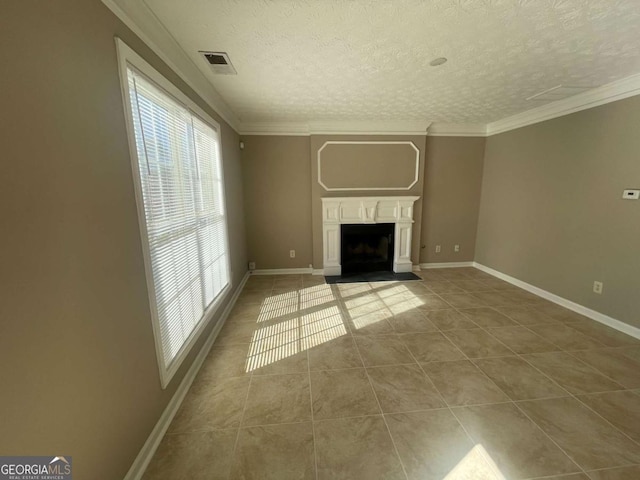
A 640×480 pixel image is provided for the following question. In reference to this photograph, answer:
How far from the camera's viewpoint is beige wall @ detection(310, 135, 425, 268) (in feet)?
13.1

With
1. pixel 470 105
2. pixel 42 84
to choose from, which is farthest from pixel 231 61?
pixel 470 105

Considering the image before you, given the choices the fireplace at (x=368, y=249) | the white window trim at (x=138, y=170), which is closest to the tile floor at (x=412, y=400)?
the white window trim at (x=138, y=170)

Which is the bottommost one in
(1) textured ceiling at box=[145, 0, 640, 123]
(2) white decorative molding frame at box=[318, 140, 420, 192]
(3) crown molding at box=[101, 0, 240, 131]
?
(2) white decorative molding frame at box=[318, 140, 420, 192]

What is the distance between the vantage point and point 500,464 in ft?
4.24

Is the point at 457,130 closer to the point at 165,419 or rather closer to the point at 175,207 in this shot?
the point at 175,207

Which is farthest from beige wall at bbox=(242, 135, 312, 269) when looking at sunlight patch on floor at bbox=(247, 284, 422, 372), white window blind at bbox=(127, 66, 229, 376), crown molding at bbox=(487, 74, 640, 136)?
crown molding at bbox=(487, 74, 640, 136)

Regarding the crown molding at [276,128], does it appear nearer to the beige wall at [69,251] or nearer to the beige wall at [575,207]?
the beige wall at [69,251]

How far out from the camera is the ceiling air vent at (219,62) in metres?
1.91

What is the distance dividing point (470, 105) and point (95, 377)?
14.1 feet

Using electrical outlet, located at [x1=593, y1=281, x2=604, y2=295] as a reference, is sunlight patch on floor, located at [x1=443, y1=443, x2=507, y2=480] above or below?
below

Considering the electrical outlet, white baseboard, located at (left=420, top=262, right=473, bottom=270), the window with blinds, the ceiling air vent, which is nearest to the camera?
the window with blinds

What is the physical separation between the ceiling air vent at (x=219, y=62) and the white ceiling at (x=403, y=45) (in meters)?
0.06

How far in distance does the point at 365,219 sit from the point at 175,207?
2991 millimetres

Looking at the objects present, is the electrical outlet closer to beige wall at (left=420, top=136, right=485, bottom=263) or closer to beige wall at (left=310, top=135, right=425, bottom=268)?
beige wall at (left=420, top=136, right=485, bottom=263)
